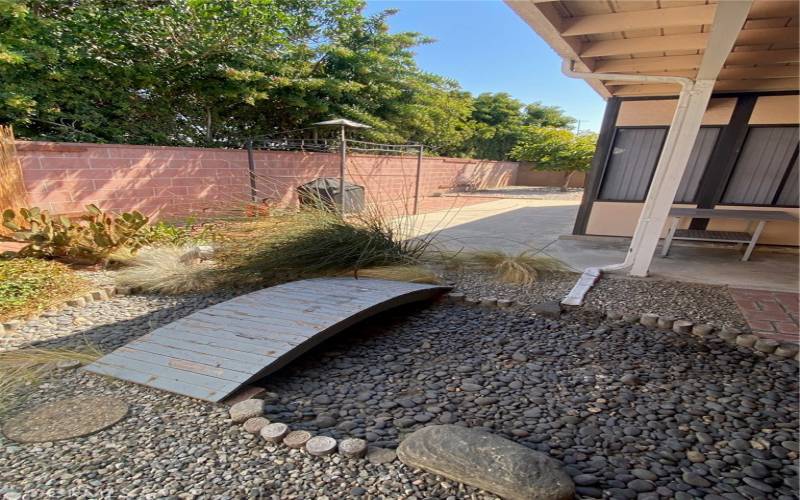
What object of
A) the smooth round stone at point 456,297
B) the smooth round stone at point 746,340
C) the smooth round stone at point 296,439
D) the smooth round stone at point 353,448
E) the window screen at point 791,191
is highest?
the window screen at point 791,191

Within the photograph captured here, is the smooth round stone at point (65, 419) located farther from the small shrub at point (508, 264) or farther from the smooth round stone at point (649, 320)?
the smooth round stone at point (649, 320)

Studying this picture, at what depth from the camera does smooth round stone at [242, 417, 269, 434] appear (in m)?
1.47

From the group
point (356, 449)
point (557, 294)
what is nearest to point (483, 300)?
point (557, 294)

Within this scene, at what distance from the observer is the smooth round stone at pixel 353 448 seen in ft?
4.41

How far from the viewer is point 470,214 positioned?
820 cm

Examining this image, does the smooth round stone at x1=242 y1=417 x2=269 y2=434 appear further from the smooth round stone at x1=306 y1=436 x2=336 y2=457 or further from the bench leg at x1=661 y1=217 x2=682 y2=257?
the bench leg at x1=661 y1=217 x2=682 y2=257

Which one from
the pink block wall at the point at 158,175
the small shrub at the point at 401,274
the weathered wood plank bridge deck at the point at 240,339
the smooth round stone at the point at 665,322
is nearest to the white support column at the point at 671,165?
the smooth round stone at the point at 665,322

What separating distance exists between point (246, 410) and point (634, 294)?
120 inches

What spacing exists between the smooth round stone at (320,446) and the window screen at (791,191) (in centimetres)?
621

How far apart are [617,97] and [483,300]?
387cm

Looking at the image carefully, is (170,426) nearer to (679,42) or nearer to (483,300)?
(483,300)

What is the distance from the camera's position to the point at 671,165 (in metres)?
3.03

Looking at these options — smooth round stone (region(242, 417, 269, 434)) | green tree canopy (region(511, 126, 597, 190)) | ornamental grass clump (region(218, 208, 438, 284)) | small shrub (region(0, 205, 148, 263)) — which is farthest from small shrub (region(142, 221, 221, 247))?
green tree canopy (region(511, 126, 597, 190))

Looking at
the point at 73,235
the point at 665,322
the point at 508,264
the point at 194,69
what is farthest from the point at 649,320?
the point at 194,69
